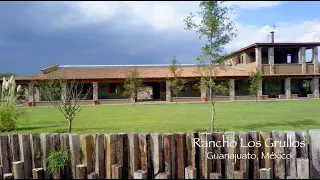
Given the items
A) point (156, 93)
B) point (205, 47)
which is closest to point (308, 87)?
point (156, 93)

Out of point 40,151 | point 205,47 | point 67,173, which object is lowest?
point 67,173

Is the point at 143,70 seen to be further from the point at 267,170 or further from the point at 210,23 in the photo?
the point at 267,170

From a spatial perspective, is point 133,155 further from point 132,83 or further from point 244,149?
point 132,83

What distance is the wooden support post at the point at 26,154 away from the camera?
5461 mm

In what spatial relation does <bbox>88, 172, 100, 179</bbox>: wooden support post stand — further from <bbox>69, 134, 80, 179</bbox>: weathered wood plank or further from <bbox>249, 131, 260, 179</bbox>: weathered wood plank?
<bbox>249, 131, 260, 179</bbox>: weathered wood plank

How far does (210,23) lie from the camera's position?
10789 mm

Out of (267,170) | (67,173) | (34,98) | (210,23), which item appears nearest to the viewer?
(267,170)

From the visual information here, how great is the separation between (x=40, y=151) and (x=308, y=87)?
136ft

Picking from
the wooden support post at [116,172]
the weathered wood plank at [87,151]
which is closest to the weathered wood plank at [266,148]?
the wooden support post at [116,172]

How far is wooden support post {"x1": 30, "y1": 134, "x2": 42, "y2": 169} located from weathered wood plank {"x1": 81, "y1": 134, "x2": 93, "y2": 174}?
2.86 ft

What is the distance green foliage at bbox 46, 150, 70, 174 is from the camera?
5.36m

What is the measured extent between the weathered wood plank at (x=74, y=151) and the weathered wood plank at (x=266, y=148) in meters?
3.21

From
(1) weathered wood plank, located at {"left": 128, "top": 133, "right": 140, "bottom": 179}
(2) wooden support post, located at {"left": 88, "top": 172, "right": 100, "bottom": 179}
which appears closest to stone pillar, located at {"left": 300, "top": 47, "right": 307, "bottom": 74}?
(1) weathered wood plank, located at {"left": 128, "top": 133, "right": 140, "bottom": 179}

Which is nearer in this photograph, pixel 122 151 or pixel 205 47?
pixel 122 151
